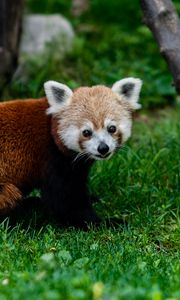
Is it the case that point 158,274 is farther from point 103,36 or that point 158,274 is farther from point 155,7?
point 103,36

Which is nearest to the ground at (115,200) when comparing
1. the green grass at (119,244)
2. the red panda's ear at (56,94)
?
the green grass at (119,244)

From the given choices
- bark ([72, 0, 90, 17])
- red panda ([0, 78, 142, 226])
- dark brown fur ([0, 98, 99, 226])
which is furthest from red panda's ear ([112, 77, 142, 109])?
bark ([72, 0, 90, 17])

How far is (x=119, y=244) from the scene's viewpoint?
4.71 m

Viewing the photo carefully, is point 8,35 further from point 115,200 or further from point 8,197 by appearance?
point 8,197

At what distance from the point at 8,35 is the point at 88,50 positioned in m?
2.10

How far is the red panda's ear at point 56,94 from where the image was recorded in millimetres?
4926

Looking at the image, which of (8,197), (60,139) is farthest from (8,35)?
(8,197)

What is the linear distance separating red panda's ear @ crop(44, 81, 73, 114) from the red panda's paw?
22.9 inches

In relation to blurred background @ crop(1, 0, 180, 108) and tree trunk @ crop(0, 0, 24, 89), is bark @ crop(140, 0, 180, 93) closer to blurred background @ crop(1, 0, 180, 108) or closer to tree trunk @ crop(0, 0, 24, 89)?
tree trunk @ crop(0, 0, 24, 89)

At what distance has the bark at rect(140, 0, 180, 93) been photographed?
571 cm

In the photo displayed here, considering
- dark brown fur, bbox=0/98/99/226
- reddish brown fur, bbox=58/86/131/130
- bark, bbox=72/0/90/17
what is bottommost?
dark brown fur, bbox=0/98/99/226

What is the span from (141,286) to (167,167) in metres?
2.62

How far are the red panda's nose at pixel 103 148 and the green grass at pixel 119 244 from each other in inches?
23.5

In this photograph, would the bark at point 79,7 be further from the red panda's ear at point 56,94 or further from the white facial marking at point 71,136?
the white facial marking at point 71,136
